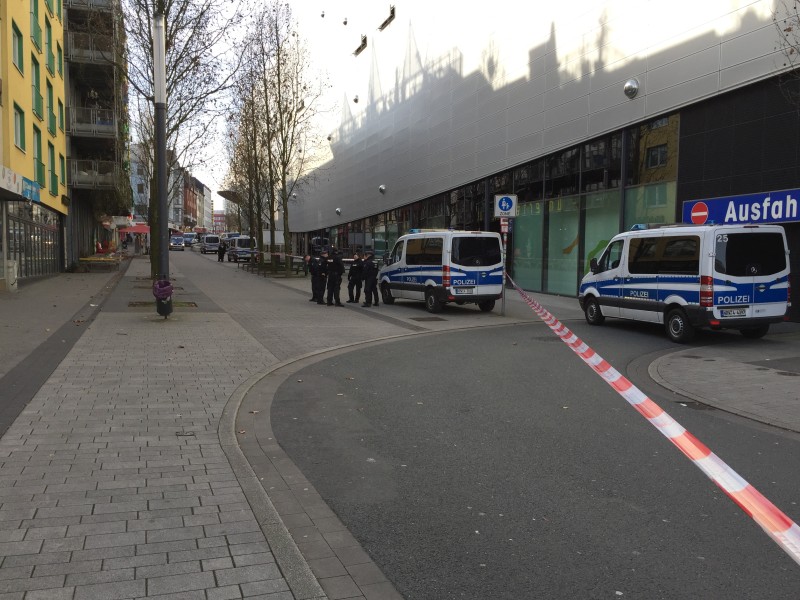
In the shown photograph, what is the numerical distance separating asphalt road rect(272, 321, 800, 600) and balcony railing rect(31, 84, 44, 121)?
22299 mm

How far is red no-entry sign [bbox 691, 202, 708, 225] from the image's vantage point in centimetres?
1601

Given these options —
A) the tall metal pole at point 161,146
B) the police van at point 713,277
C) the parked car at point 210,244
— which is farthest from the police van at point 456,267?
the parked car at point 210,244

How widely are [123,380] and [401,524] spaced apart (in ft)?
16.6

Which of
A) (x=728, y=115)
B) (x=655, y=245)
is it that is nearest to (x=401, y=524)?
(x=655, y=245)

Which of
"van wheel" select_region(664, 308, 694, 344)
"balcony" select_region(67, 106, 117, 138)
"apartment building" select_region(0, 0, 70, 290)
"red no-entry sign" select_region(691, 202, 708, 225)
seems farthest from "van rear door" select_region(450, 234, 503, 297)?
"balcony" select_region(67, 106, 117, 138)

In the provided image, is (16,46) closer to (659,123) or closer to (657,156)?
(659,123)

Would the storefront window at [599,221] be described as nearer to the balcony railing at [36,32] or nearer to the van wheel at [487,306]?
the van wheel at [487,306]

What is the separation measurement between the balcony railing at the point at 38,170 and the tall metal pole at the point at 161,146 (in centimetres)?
1406

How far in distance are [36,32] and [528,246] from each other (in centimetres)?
2014

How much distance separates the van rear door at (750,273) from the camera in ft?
37.4

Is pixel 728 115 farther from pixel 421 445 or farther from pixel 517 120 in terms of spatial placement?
pixel 421 445

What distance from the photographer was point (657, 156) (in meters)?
17.8

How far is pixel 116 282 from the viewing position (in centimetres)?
2652

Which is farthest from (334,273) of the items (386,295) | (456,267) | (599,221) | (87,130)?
(87,130)
